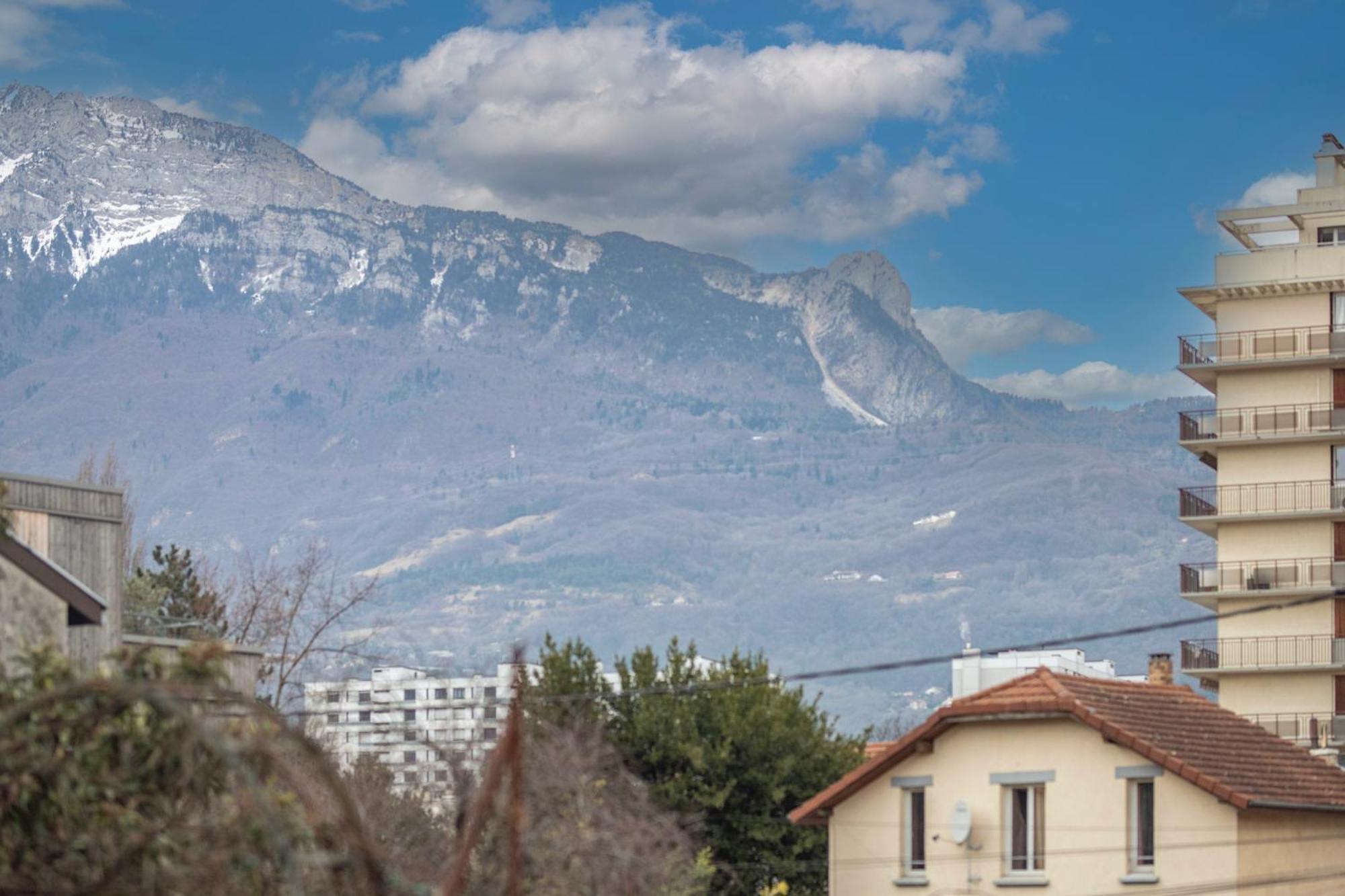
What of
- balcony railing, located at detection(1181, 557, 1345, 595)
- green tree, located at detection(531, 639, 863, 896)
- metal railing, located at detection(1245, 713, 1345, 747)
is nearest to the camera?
green tree, located at detection(531, 639, 863, 896)

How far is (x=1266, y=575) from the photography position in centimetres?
9719

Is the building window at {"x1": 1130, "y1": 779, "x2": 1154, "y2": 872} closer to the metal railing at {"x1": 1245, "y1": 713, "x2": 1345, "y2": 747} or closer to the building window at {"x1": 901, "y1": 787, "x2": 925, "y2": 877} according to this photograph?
the building window at {"x1": 901, "y1": 787, "x2": 925, "y2": 877}

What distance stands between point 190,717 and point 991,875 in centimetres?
3431

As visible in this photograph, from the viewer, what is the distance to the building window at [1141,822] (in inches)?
1900

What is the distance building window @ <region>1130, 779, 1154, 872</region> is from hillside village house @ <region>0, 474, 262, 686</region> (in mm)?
18057

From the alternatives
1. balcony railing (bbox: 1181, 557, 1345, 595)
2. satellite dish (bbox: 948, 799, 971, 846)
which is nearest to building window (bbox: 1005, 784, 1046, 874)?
satellite dish (bbox: 948, 799, 971, 846)

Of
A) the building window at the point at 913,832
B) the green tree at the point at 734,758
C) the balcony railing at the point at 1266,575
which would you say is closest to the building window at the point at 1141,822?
the building window at the point at 913,832

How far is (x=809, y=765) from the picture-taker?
68062mm

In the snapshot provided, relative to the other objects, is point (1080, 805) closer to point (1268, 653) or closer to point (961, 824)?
point (961, 824)

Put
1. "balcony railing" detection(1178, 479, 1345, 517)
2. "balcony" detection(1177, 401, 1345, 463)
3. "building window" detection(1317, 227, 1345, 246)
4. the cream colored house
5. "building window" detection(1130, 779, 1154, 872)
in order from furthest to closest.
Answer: "building window" detection(1317, 227, 1345, 246), "balcony railing" detection(1178, 479, 1345, 517), "balcony" detection(1177, 401, 1345, 463), "building window" detection(1130, 779, 1154, 872), the cream colored house

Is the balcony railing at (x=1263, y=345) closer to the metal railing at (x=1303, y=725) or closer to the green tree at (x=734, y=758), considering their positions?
the metal railing at (x=1303, y=725)

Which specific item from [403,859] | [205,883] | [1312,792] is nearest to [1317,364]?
[1312,792]

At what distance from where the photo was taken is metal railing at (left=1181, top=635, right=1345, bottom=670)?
94.4 m

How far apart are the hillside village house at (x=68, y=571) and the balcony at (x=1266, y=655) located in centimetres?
5505
